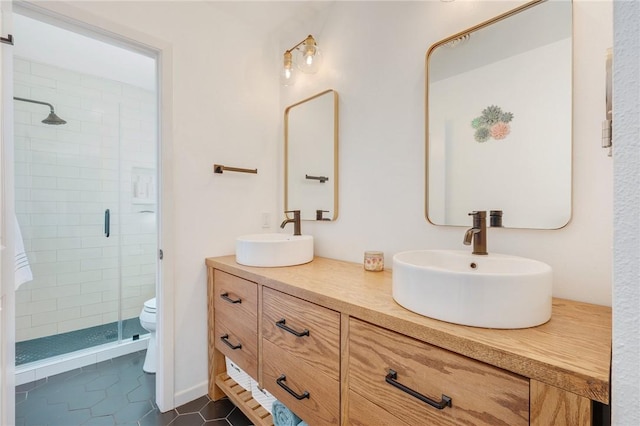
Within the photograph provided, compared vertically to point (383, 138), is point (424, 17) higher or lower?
higher

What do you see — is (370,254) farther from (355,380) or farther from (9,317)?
(9,317)

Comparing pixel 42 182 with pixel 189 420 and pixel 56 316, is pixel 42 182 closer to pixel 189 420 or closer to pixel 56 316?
pixel 56 316

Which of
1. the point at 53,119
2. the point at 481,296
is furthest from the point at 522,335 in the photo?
the point at 53,119

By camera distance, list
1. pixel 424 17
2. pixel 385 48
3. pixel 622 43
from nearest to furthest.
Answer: pixel 622 43 < pixel 424 17 < pixel 385 48

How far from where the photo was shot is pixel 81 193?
2.52 meters

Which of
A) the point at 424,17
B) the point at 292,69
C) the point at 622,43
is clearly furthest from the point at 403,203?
the point at 292,69

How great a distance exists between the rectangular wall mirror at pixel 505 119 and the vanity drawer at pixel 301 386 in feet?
2.59

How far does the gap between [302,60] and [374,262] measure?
4.44ft

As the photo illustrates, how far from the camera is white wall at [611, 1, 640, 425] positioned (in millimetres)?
380

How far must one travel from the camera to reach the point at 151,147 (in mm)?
2871

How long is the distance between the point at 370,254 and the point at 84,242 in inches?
99.0

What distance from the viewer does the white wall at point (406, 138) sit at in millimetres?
937

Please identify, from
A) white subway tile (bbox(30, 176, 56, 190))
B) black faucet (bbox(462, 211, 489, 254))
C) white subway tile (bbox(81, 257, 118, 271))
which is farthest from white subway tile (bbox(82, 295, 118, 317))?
black faucet (bbox(462, 211, 489, 254))

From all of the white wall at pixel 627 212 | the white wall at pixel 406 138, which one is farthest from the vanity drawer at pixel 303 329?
the white wall at pixel 627 212
